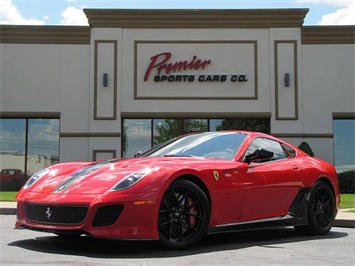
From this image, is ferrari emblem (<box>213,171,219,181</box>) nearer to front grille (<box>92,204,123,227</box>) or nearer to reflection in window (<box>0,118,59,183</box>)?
front grille (<box>92,204,123,227</box>)

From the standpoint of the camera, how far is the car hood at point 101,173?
489 centimetres

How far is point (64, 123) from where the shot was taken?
753 inches

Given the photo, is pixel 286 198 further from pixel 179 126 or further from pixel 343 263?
pixel 179 126

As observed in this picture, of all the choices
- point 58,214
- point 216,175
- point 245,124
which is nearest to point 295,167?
point 216,175

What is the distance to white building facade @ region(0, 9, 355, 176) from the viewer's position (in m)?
19.1

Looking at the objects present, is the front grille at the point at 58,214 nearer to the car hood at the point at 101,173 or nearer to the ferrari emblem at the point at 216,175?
the car hood at the point at 101,173

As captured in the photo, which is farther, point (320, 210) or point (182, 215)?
point (320, 210)

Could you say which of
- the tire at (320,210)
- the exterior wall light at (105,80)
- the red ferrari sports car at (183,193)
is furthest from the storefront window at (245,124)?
the red ferrari sports car at (183,193)

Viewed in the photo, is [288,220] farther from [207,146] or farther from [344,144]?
[344,144]

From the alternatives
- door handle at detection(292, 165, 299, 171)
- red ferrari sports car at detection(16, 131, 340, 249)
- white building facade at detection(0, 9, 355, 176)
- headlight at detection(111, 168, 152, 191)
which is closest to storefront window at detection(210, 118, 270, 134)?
white building facade at detection(0, 9, 355, 176)

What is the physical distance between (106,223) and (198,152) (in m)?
1.69

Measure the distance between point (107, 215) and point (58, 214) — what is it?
51 cm

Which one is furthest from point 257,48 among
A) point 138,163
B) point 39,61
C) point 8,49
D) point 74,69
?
point 138,163

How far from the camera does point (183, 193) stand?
16.6 ft
